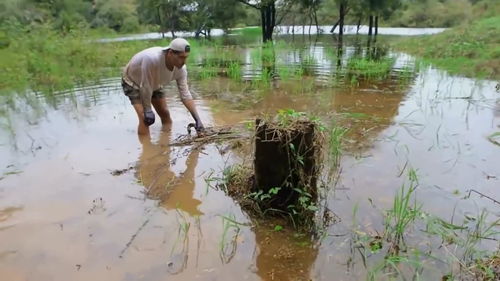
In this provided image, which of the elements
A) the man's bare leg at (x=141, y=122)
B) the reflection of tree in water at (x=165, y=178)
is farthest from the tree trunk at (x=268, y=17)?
the reflection of tree in water at (x=165, y=178)

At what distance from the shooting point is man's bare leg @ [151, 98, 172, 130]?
205 inches

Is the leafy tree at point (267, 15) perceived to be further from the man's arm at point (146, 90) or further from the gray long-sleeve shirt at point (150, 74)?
the man's arm at point (146, 90)

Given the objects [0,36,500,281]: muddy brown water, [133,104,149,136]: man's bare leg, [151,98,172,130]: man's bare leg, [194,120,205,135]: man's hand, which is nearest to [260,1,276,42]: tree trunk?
[0,36,500,281]: muddy brown water

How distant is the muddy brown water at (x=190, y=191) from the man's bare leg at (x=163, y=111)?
0.24 meters

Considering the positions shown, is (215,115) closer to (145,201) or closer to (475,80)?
(145,201)

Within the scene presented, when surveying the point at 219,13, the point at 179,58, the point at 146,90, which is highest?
the point at 219,13

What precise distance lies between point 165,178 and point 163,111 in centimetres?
178

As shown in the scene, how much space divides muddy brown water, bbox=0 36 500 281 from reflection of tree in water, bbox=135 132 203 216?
0.06 ft

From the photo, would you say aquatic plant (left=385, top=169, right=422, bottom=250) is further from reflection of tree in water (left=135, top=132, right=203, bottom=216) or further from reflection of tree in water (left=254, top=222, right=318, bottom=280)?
reflection of tree in water (left=135, top=132, right=203, bottom=216)

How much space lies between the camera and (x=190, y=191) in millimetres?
3477

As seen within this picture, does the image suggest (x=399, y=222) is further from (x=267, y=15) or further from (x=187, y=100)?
(x=267, y=15)

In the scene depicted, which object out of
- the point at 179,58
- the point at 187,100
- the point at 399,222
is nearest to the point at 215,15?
the point at 187,100

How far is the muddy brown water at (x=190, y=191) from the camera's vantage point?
8.07ft

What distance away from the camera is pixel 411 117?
18.2 ft
